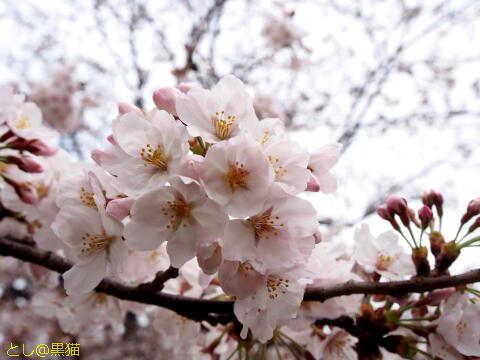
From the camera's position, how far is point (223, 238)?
972 mm

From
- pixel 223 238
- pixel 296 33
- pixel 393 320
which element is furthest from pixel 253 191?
pixel 296 33

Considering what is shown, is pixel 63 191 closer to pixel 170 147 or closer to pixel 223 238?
pixel 170 147

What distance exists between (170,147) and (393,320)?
1.05 meters

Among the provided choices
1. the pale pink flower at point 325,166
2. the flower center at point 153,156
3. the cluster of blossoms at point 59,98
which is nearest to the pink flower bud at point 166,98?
the flower center at point 153,156

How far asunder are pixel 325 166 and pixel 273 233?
1.18ft

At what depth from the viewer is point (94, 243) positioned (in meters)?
1.18

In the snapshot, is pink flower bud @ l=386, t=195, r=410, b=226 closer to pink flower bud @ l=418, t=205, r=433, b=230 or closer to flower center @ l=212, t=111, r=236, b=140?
pink flower bud @ l=418, t=205, r=433, b=230

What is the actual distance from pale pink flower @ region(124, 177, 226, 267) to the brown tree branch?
0.19m

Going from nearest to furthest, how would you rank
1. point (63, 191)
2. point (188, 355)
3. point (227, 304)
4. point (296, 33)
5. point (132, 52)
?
point (63, 191) < point (227, 304) < point (188, 355) < point (296, 33) < point (132, 52)

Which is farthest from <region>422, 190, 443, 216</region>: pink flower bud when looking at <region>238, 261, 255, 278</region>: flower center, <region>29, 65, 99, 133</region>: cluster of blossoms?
<region>29, 65, 99, 133</region>: cluster of blossoms

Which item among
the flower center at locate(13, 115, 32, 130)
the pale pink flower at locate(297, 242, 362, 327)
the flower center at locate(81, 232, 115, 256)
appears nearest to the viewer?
the flower center at locate(81, 232, 115, 256)

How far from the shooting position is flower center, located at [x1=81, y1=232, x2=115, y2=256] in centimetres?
117

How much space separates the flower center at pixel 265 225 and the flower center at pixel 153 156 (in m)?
0.29

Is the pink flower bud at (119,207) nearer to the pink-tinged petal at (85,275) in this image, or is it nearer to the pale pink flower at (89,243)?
the pale pink flower at (89,243)
